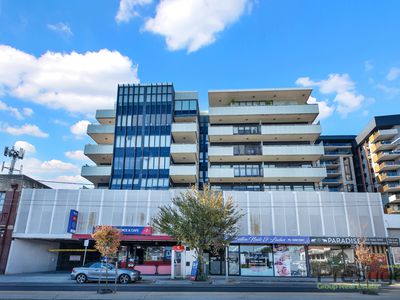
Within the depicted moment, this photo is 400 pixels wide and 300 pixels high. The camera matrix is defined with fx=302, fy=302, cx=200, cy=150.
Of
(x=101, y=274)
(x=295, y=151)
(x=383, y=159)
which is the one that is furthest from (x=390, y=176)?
(x=101, y=274)

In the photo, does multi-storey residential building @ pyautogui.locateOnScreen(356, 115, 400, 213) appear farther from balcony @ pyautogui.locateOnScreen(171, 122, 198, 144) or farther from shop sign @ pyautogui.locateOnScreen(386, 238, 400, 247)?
balcony @ pyautogui.locateOnScreen(171, 122, 198, 144)

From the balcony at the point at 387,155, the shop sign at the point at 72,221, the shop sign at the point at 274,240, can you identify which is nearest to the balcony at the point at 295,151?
the shop sign at the point at 274,240

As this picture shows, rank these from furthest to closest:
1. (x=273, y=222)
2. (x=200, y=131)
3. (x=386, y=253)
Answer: (x=200, y=131) < (x=273, y=222) < (x=386, y=253)

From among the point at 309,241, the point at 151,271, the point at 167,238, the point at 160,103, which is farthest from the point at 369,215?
the point at 160,103

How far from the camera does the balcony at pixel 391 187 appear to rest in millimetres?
62156

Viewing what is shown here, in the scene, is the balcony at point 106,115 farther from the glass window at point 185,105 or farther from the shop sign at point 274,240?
the shop sign at point 274,240

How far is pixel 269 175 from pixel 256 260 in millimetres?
15526

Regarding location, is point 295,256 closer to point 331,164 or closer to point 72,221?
point 72,221

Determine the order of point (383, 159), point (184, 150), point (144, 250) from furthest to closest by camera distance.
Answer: point (383, 159) → point (184, 150) → point (144, 250)

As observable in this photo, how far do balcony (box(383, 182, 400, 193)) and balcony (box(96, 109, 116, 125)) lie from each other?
57.0 metres

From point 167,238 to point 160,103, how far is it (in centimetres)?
2557

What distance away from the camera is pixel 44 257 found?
110 feet

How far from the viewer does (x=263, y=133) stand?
44.9 meters

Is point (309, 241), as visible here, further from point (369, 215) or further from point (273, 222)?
point (369, 215)
